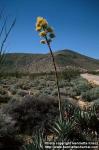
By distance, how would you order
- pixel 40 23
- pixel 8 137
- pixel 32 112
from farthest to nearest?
pixel 32 112 < pixel 8 137 < pixel 40 23

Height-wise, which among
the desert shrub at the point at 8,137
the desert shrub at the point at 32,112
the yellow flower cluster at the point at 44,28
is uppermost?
the yellow flower cluster at the point at 44,28

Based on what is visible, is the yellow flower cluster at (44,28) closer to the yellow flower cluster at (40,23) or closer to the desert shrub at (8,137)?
the yellow flower cluster at (40,23)

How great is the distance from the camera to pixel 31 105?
31.4ft

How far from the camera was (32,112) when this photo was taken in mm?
9148

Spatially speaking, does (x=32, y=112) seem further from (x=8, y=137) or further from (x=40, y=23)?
(x=40, y=23)

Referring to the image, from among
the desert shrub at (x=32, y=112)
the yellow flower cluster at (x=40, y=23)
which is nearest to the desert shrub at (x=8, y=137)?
the desert shrub at (x=32, y=112)

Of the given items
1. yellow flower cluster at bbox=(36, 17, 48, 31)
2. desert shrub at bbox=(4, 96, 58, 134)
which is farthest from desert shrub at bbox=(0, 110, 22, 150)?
yellow flower cluster at bbox=(36, 17, 48, 31)

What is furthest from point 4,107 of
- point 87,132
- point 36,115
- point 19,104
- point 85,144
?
point 85,144

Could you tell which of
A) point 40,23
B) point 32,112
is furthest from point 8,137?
point 40,23

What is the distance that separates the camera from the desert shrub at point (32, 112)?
8.58m

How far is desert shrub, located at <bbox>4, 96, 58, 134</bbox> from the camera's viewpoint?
338 inches

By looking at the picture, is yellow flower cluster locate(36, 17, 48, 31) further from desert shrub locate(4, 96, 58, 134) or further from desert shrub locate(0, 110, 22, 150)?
desert shrub locate(4, 96, 58, 134)

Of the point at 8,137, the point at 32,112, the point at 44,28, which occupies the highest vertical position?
the point at 44,28

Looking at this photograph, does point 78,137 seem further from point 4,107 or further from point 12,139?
point 4,107
